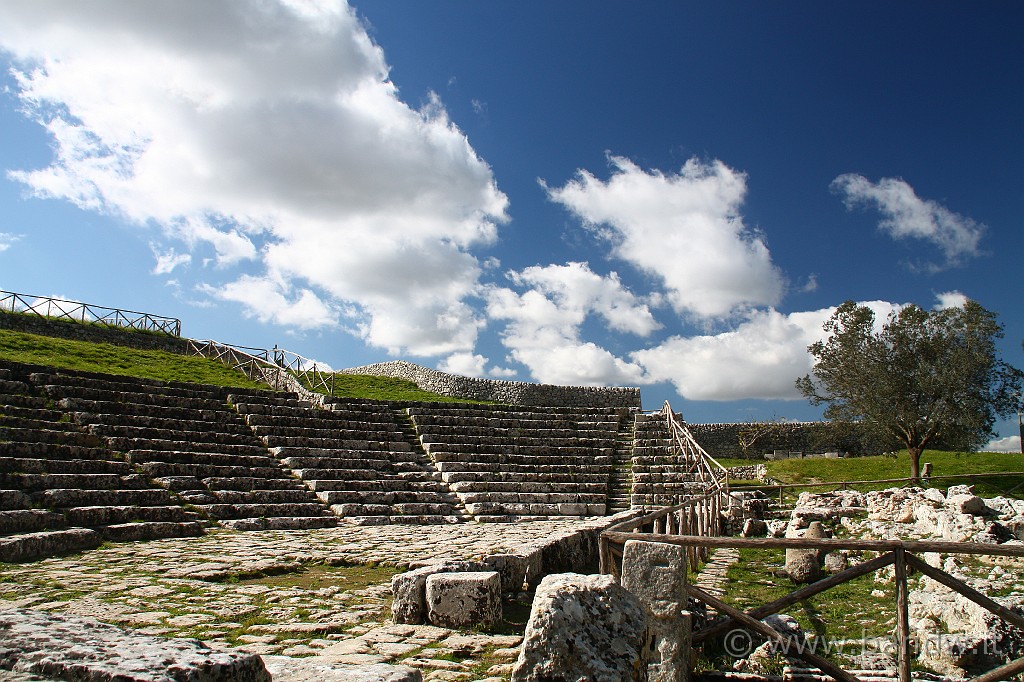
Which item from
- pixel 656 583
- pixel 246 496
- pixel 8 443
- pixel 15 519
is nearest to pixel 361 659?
pixel 656 583

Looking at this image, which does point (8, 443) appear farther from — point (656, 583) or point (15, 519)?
point (656, 583)

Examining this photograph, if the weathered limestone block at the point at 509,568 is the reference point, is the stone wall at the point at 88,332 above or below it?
Answer: above

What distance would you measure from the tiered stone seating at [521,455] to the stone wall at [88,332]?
51.9 ft

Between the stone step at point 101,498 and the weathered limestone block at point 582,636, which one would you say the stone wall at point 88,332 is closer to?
the stone step at point 101,498

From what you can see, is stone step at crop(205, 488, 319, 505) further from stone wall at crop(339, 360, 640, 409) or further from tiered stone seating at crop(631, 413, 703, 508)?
stone wall at crop(339, 360, 640, 409)

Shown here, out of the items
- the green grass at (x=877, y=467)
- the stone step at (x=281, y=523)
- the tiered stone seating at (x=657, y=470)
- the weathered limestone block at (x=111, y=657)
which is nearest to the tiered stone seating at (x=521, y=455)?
the tiered stone seating at (x=657, y=470)

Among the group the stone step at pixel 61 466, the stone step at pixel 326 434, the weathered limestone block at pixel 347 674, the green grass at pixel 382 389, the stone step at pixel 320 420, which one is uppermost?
the green grass at pixel 382 389

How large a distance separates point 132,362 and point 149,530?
15969mm

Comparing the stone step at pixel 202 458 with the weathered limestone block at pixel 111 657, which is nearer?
the weathered limestone block at pixel 111 657

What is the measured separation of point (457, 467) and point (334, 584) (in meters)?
11.0

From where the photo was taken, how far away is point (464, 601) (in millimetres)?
5680

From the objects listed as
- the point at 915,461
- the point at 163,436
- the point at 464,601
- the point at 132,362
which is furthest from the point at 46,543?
the point at 915,461

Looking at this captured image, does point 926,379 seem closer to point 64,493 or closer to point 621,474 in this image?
point 621,474
